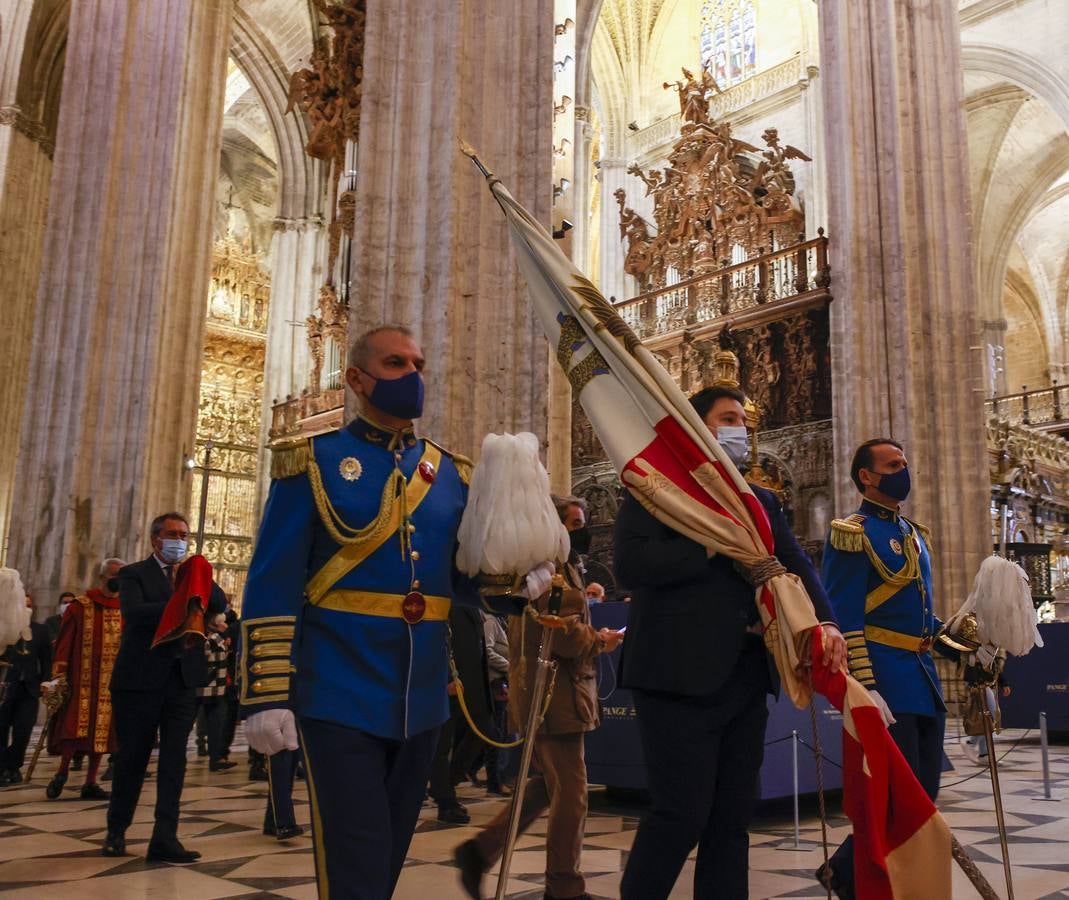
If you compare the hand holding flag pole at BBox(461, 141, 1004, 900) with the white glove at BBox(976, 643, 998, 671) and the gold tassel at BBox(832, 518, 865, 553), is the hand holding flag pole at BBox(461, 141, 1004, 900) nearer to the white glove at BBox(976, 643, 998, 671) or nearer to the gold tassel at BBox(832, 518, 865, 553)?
the gold tassel at BBox(832, 518, 865, 553)

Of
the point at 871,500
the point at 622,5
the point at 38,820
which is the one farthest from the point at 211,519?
the point at 871,500

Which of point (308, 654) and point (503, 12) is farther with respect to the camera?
point (503, 12)

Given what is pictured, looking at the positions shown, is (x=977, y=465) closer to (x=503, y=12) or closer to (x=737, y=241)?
(x=503, y=12)

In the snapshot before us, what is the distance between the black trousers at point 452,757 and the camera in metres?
5.17

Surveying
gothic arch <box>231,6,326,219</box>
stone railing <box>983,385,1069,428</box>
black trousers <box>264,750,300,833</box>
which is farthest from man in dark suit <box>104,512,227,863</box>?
stone railing <box>983,385,1069,428</box>

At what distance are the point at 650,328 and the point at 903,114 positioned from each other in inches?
234

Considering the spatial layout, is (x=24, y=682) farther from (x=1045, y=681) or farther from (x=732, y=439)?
(x=1045, y=681)

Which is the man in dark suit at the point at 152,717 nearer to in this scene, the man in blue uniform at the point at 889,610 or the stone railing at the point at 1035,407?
the man in blue uniform at the point at 889,610

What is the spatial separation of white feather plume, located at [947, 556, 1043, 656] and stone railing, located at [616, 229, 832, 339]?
11154mm

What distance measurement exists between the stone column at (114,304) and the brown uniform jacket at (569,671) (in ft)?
27.5

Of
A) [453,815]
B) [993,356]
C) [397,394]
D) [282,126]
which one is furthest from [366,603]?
[993,356]

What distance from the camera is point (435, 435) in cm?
703

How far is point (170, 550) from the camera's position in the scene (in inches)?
180

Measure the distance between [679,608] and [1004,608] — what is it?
5.51 ft
